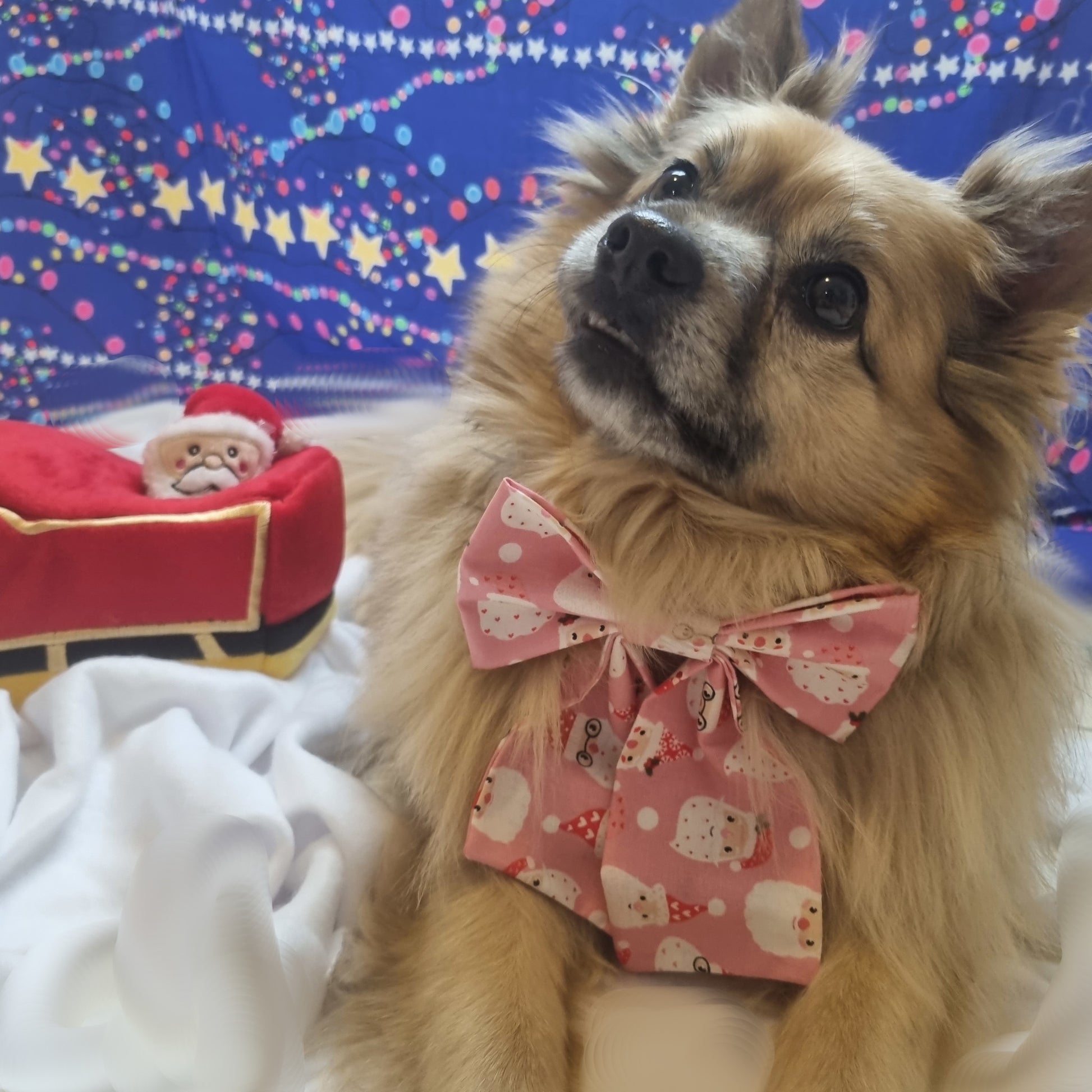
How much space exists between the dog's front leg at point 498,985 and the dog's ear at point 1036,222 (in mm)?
940

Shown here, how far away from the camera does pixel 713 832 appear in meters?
1.14

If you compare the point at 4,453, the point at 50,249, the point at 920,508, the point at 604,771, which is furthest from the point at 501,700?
the point at 50,249

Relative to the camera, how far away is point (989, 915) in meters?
1.15

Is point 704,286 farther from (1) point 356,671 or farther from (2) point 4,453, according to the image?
(2) point 4,453

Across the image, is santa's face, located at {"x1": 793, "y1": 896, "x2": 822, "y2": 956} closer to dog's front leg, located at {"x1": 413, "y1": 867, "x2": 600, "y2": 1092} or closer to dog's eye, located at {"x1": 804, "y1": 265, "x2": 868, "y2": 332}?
dog's front leg, located at {"x1": 413, "y1": 867, "x2": 600, "y2": 1092}

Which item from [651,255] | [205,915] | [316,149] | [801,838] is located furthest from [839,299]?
[316,149]

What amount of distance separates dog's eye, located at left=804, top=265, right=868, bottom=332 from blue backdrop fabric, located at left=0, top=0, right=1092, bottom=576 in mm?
942

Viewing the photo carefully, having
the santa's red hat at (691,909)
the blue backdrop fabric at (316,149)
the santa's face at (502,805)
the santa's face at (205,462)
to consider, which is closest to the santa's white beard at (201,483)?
the santa's face at (205,462)

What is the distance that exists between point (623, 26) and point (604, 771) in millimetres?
1572

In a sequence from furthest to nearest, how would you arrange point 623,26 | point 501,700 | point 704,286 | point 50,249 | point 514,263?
point 50,249 < point 623,26 < point 514,263 < point 501,700 < point 704,286

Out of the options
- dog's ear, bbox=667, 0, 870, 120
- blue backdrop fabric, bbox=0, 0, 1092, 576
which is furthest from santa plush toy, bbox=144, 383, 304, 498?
dog's ear, bbox=667, 0, 870, 120

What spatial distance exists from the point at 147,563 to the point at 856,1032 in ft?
3.78

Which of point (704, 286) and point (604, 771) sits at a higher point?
point (704, 286)

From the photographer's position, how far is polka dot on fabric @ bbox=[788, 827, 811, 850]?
3.69ft
